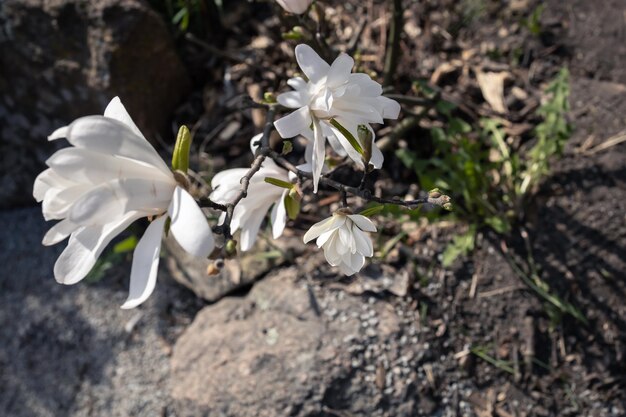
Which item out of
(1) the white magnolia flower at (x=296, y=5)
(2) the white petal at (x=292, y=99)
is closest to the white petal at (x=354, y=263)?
(2) the white petal at (x=292, y=99)

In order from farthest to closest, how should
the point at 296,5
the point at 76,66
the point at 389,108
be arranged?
the point at 76,66 → the point at 296,5 → the point at 389,108

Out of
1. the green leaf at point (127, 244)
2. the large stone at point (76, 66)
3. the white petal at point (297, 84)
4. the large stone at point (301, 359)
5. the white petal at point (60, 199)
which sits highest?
the white petal at point (297, 84)

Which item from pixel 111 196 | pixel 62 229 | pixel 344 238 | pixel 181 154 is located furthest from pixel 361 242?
pixel 62 229

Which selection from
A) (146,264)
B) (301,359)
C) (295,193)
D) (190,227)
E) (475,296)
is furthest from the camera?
(475,296)

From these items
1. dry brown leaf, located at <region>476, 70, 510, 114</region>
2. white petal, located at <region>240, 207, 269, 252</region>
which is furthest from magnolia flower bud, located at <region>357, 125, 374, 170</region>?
dry brown leaf, located at <region>476, 70, 510, 114</region>

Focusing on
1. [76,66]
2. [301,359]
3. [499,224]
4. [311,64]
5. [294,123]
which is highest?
[311,64]

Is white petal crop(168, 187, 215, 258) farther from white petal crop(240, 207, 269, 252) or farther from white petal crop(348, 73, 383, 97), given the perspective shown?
white petal crop(348, 73, 383, 97)

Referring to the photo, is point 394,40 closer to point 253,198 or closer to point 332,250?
point 253,198

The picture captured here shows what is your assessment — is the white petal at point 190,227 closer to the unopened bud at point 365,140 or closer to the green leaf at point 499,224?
the unopened bud at point 365,140
